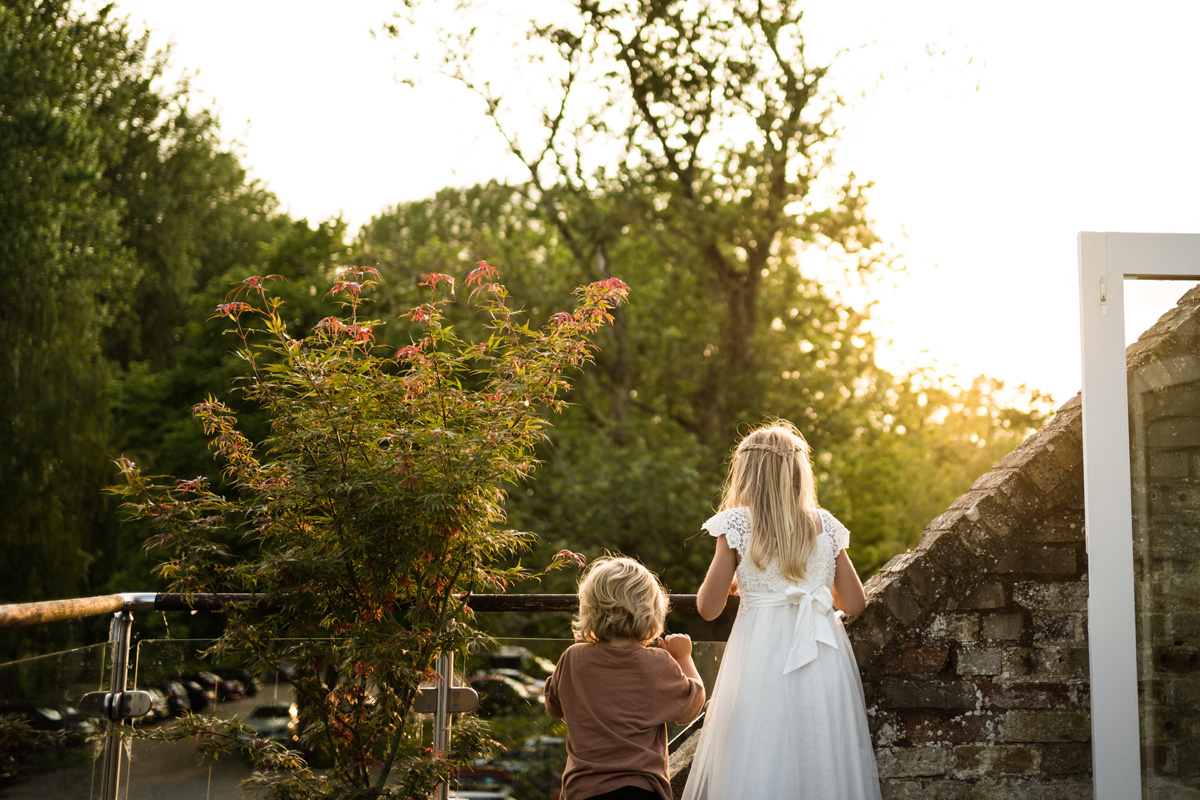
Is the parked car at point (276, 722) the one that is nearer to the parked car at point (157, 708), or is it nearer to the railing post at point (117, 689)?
the parked car at point (157, 708)

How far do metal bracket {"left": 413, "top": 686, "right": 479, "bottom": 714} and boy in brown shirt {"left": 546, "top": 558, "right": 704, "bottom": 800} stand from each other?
689 mm

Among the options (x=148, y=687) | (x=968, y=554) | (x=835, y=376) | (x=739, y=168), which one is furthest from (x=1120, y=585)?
(x=835, y=376)

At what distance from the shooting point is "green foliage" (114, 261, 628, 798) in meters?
2.90

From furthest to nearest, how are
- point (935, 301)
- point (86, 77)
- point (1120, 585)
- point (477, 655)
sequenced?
point (86, 77), point (935, 301), point (477, 655), point (1120, 585)

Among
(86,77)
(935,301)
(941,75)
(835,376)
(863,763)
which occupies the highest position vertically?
(86,77)

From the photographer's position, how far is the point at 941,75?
12.5 metres

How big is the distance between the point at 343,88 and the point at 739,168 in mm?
5918

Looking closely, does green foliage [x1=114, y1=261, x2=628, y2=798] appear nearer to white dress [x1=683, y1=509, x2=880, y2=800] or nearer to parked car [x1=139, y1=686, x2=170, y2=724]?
parked car [x1=139, y1=686, x2=170, y2=724]

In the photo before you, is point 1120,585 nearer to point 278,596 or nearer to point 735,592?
point 735,592

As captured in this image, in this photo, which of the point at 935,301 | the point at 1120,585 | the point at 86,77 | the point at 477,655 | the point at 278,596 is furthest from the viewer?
A: the point at 86,77

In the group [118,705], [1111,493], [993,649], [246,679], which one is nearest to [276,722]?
[246,679]

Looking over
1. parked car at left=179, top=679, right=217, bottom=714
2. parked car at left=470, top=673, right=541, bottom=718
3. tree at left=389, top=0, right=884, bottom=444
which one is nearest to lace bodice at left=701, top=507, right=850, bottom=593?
parked car at left=470, top=673, right=541, bottom=718

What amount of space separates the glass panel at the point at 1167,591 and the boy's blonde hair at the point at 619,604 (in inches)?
55.1

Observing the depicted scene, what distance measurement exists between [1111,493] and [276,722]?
2.70 metres
